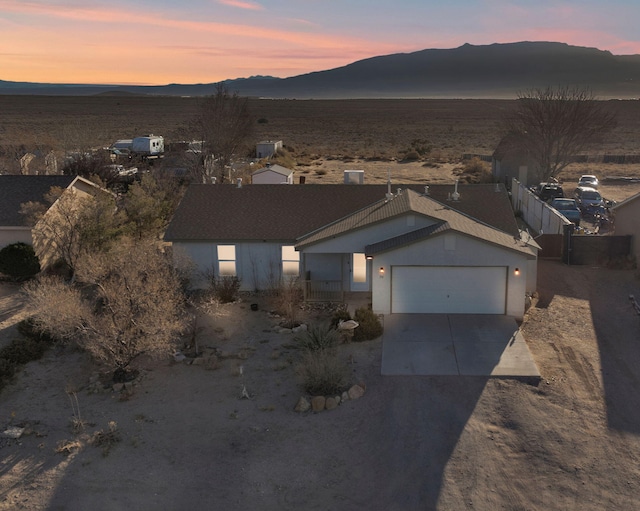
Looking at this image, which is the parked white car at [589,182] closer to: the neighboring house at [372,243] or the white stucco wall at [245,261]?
the neighboring house at [372,243]

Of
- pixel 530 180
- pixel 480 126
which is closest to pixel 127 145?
pixel 530 180

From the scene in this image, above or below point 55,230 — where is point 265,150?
above

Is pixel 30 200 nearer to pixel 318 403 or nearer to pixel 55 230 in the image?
pixel 55 230

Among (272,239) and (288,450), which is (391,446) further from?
(272,239)

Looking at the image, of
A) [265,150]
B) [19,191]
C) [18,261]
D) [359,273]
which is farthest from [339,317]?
[265,150]

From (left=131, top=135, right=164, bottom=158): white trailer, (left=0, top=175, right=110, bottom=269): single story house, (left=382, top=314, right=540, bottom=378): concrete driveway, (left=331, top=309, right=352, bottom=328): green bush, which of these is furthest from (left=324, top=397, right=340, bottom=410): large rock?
(left=131, top=135, right=164, bottom=158): white trailer

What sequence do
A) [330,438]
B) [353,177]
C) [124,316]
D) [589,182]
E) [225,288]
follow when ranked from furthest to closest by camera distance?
[589,182] < [353,177] < [225,288] < [124,316] < [330,438]
